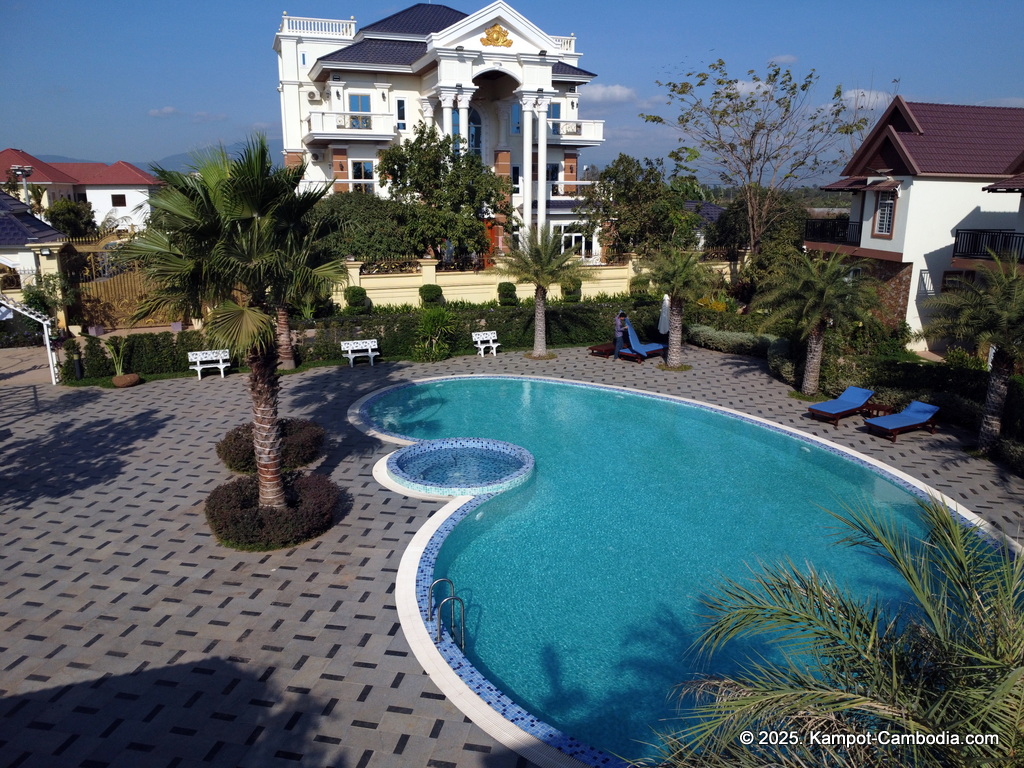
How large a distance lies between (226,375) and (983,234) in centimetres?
2226

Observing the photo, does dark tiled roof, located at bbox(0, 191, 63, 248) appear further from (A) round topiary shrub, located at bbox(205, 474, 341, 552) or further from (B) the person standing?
(B) the person standing

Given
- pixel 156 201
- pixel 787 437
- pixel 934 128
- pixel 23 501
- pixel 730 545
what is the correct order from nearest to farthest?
1. pixel 156 201
2. pixel 730 545
3. pixel 23 501
4. pixel 787 437
5. pixel 934 128

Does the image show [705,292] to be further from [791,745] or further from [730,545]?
[791,745]

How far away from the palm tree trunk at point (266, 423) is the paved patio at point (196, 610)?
43.9 inches

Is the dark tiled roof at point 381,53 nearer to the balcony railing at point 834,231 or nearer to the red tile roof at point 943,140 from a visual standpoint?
the balcony railing at point 834,231

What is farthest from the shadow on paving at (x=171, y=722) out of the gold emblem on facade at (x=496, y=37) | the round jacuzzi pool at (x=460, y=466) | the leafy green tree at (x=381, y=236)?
the gold emblem on facade at (x=496, y=37)

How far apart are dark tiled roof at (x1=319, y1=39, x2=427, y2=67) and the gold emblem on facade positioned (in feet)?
15.7

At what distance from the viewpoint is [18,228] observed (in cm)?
2398

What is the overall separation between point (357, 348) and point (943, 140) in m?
Result: 20.2

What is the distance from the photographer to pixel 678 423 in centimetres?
1775

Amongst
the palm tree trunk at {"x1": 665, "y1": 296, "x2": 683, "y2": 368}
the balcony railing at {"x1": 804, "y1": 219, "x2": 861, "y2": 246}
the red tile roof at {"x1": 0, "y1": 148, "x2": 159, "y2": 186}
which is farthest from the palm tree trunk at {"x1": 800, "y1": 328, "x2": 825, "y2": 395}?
the red tile roof at {"x1": 0, "y1": 148, "x2": 159, "y2": 186}

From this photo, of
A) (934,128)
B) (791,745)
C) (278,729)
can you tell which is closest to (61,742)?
(278,729)

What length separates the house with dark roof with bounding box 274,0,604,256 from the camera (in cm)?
3353

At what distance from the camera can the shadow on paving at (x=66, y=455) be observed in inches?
515
